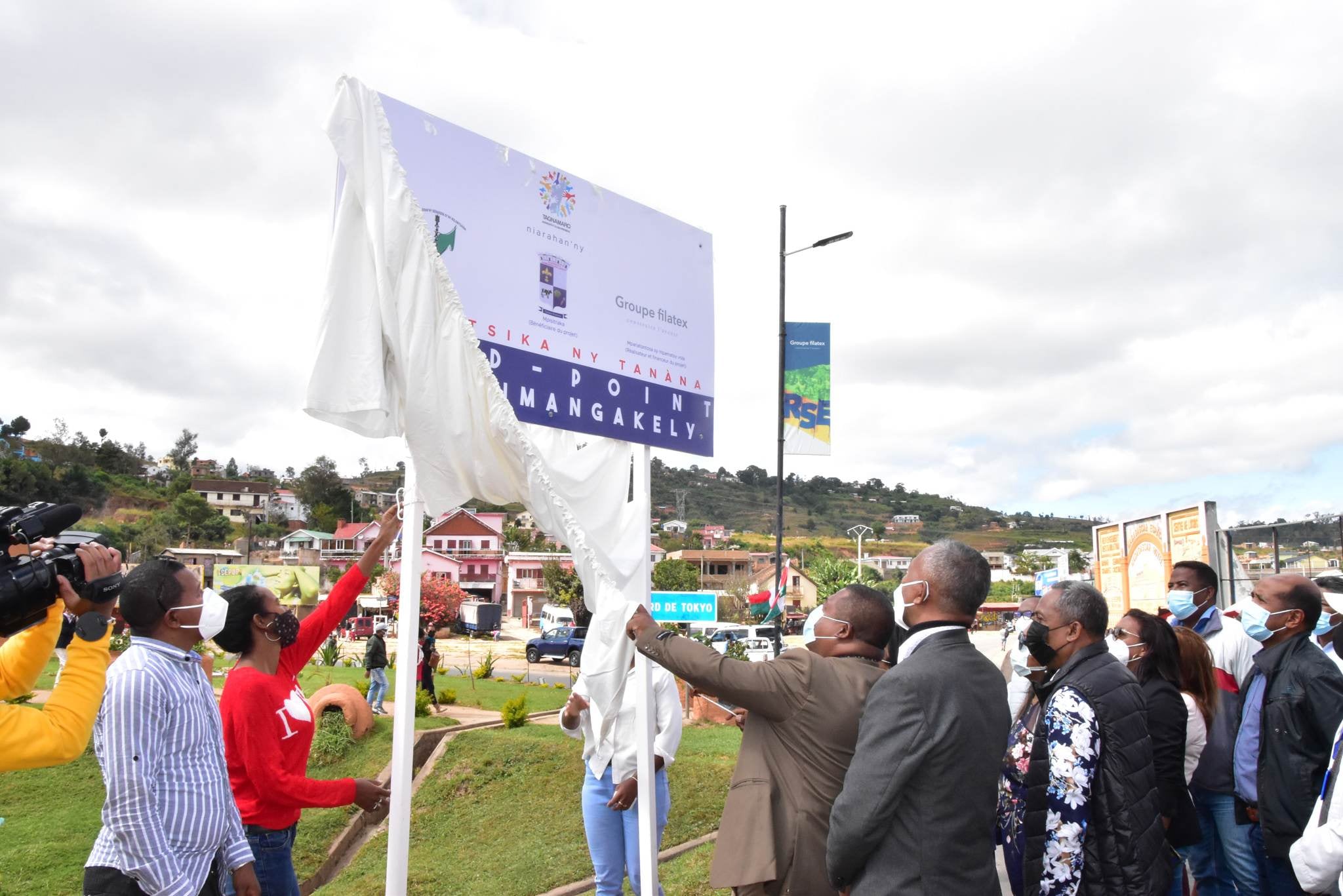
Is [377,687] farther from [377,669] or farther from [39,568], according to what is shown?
[39,568]

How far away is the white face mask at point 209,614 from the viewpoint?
119 inches

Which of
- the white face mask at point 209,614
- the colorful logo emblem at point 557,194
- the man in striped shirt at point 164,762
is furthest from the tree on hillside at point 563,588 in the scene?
the man in striped shirt at point 164,762

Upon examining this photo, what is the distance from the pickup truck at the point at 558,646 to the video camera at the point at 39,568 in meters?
28.7

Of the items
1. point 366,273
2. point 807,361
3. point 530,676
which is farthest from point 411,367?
point 530,676

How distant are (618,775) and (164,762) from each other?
83.4 inches

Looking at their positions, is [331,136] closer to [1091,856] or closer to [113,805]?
[113,805]

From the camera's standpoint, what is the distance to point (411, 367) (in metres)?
3.51

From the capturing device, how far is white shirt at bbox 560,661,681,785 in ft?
14.1

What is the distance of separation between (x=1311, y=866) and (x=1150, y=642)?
1670 millimetres

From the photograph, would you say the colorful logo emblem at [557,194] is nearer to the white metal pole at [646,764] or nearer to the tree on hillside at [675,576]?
the white metal pole at [646,764]

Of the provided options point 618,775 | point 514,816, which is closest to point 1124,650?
point 618,775

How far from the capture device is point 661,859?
277 inches

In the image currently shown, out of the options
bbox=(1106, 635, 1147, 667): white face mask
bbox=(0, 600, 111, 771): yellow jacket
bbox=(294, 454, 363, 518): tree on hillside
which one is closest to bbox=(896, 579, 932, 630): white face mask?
bbox=(1106, 635, 1147, 667): white face mask

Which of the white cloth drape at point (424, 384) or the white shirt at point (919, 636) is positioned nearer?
the white shirt at point (919, 636)
